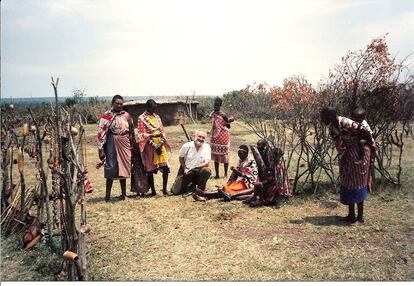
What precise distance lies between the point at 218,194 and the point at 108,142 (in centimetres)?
229

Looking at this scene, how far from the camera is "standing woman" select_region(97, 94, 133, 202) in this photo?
7.07 meters

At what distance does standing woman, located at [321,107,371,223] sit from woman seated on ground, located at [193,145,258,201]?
6.44ft

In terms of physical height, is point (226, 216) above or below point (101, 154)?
below

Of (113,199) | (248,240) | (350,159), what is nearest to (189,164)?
(113,199)

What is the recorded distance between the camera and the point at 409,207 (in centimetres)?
639

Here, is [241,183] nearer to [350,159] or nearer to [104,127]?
[350,159]

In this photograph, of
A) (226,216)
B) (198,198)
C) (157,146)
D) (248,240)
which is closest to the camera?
(248,240)

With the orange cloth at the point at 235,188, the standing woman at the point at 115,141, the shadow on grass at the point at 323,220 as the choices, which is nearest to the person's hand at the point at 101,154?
the standing woman at the point at 115,141

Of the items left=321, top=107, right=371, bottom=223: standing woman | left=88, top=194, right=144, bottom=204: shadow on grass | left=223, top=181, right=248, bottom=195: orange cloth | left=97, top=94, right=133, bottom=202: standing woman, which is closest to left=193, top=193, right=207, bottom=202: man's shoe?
left=223, top=181, right=248, bottom=195: orange cloth

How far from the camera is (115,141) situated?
7125 millimetres

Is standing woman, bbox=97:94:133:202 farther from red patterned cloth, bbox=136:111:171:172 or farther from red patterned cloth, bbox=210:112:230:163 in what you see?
red patterned cloth, bbox=210:112:230:163

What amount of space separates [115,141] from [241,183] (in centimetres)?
249

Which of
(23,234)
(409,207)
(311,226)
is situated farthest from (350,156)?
(23,234)

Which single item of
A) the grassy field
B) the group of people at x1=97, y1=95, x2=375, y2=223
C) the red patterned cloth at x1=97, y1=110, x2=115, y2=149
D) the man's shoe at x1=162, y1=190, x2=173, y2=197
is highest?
the red patterned cloth at x1=97, y1=110, x2=115, y2=149
